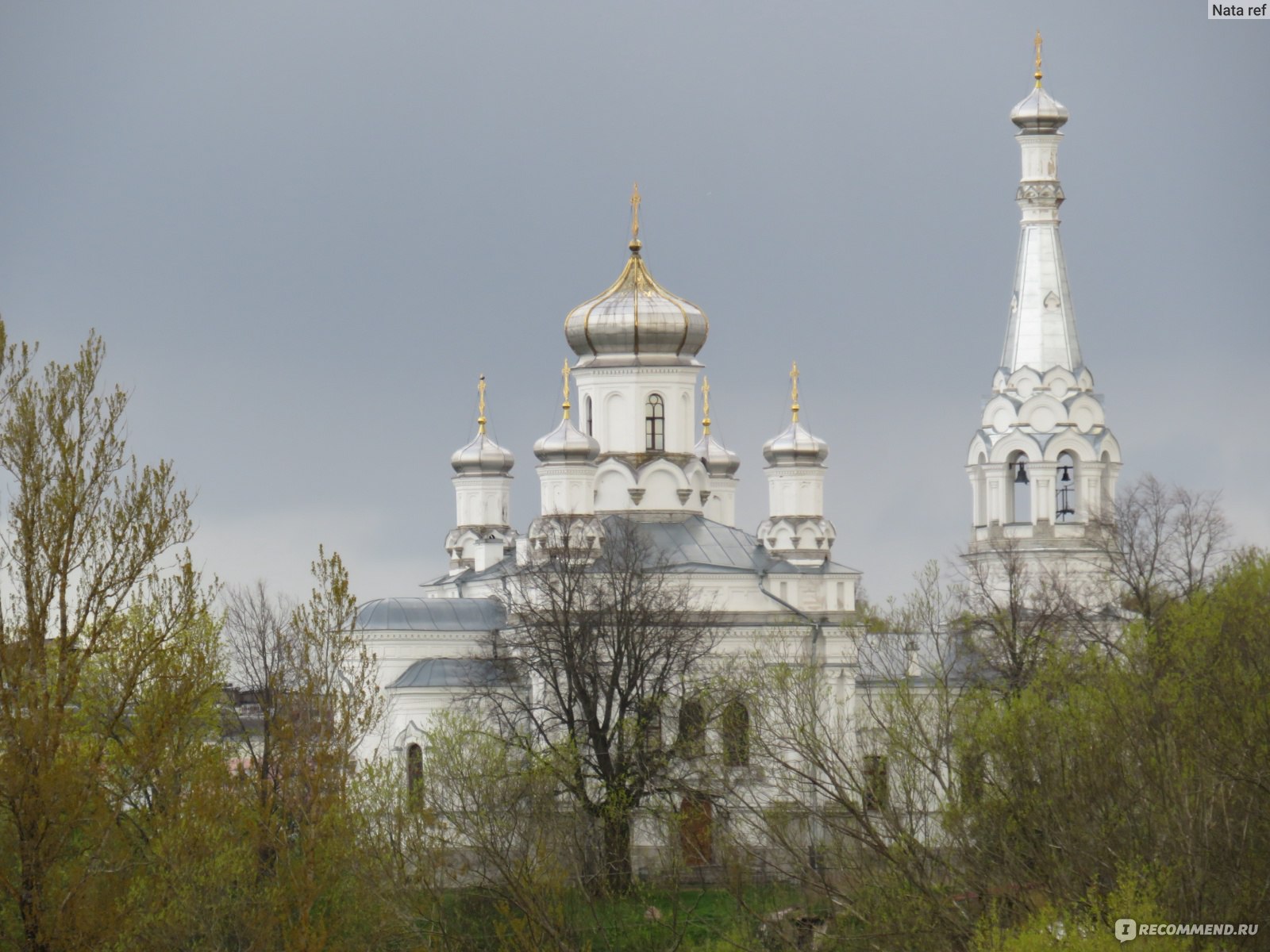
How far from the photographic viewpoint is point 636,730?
32.0 meters

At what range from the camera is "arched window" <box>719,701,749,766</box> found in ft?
96.4

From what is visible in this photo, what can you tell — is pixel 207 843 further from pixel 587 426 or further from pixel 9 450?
pixel 587 426

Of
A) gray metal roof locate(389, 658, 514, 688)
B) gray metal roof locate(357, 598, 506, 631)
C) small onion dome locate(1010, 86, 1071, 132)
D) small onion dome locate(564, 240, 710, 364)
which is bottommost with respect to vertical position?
gray metal roof locate(389, 658, 514, 688)

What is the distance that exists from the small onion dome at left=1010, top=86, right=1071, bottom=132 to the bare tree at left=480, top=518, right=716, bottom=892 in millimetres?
11167

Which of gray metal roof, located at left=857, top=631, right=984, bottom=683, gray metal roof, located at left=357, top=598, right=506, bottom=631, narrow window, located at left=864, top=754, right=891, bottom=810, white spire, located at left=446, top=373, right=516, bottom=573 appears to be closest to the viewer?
narrow window, located at left=864, top=754, right=891, bottom=810

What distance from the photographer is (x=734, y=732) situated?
→ 3055cm

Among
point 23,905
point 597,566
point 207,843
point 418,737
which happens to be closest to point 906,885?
point 207,843

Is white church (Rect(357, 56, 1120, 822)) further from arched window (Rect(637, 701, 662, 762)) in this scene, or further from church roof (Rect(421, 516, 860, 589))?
arched window (Rect(637, 701, 662, 762))

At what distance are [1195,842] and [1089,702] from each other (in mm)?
3002

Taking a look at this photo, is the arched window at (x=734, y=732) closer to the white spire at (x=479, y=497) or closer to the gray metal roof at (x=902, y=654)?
the gray metal roof at (x=902, y=654)

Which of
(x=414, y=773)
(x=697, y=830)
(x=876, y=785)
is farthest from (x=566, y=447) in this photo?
(x=876, y=785)

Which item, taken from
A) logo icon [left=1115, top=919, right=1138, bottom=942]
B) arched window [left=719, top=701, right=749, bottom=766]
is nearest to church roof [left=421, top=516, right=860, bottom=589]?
arched window [left=719, top=701, right=749, bottom=766]

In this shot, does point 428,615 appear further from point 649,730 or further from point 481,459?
point 649,730

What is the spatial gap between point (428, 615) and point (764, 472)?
5.58 meters
